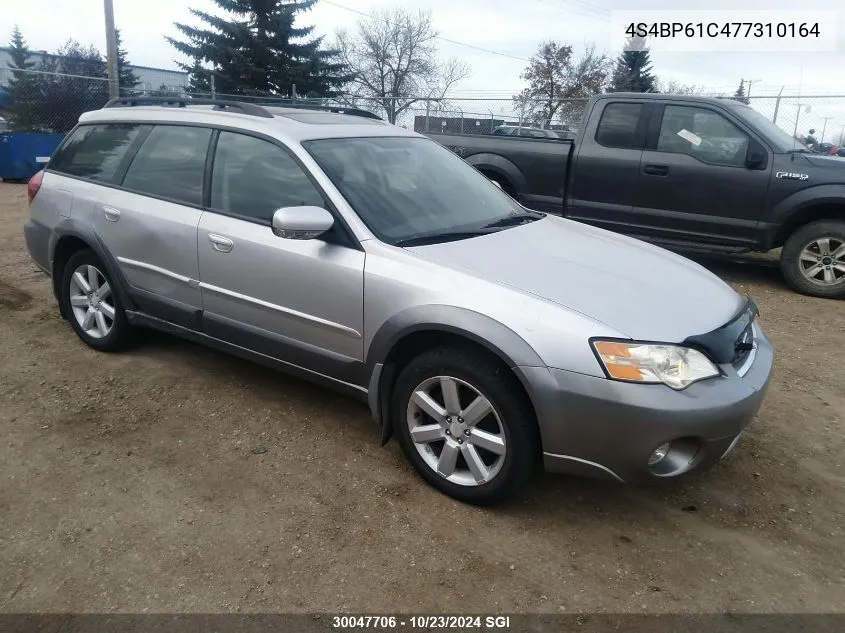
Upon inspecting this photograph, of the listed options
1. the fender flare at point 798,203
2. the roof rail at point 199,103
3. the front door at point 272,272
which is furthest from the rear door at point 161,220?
the fender flare at point 798,203

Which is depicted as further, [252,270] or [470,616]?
[252,270]

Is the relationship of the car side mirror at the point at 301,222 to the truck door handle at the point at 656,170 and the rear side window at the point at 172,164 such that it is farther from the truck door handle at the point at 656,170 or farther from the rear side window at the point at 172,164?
the truck door handle at the point at 656,170

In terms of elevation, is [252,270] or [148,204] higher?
[148,204]

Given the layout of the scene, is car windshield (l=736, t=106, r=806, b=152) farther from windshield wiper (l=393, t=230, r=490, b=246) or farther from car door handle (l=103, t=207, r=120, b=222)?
car door handle (l=103, t=207, r=120, b=222)

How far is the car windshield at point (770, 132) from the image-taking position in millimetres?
6594

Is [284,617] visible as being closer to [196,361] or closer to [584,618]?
[584,618]

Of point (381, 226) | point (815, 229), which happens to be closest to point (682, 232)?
point (815, 229)

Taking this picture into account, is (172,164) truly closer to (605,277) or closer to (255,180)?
(255,180)

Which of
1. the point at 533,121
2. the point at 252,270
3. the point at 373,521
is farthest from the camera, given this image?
the point at 533,121

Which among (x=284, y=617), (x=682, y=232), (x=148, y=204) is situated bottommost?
(x=284, y=617)

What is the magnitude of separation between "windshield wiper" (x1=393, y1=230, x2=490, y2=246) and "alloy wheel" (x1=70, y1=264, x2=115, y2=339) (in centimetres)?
229

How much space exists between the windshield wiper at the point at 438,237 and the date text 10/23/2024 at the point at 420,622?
5.19ft

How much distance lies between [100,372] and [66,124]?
18.1 metres

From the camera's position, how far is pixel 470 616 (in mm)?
2318
